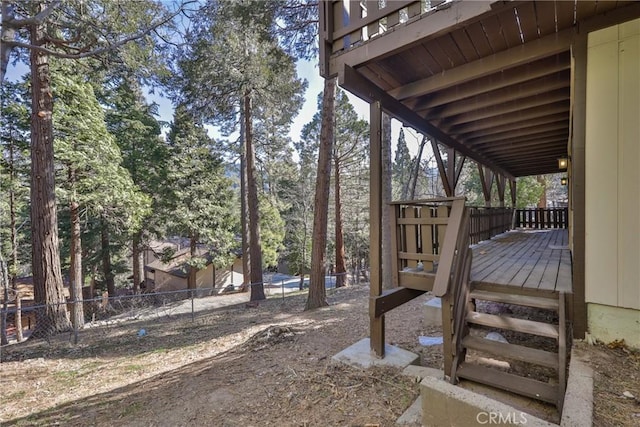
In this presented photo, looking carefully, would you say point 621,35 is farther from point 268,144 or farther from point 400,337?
point 268,144

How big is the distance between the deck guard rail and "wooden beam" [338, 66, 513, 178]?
1.44 m

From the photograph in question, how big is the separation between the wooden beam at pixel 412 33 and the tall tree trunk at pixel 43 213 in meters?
7.03

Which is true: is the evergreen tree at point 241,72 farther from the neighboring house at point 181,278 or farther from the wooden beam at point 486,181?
the neighboring house at point 181,278

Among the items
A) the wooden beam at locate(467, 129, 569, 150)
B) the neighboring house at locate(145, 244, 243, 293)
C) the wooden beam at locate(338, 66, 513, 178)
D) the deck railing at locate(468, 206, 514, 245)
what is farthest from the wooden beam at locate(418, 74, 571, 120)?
the neighboring house at locate(145, 244, 243, 293)

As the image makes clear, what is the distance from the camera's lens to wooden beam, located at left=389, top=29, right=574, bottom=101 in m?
2.64

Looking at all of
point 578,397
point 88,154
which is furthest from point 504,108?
point 88,154

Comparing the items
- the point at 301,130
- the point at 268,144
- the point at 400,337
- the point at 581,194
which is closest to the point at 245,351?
the point at 400,337

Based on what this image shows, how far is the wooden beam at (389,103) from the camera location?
2.85m

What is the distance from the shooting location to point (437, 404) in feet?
5.77

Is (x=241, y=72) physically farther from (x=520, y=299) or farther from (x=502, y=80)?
(x=520, y=299)

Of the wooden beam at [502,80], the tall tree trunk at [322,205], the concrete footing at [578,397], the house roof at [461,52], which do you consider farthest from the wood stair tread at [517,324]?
the tall tree trunk at [322,205]

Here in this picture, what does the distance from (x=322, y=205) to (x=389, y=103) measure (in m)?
4.29

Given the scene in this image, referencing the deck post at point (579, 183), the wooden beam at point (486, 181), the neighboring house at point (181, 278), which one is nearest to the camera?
the deck post at point (579, 183)

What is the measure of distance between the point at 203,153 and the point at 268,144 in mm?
3105
